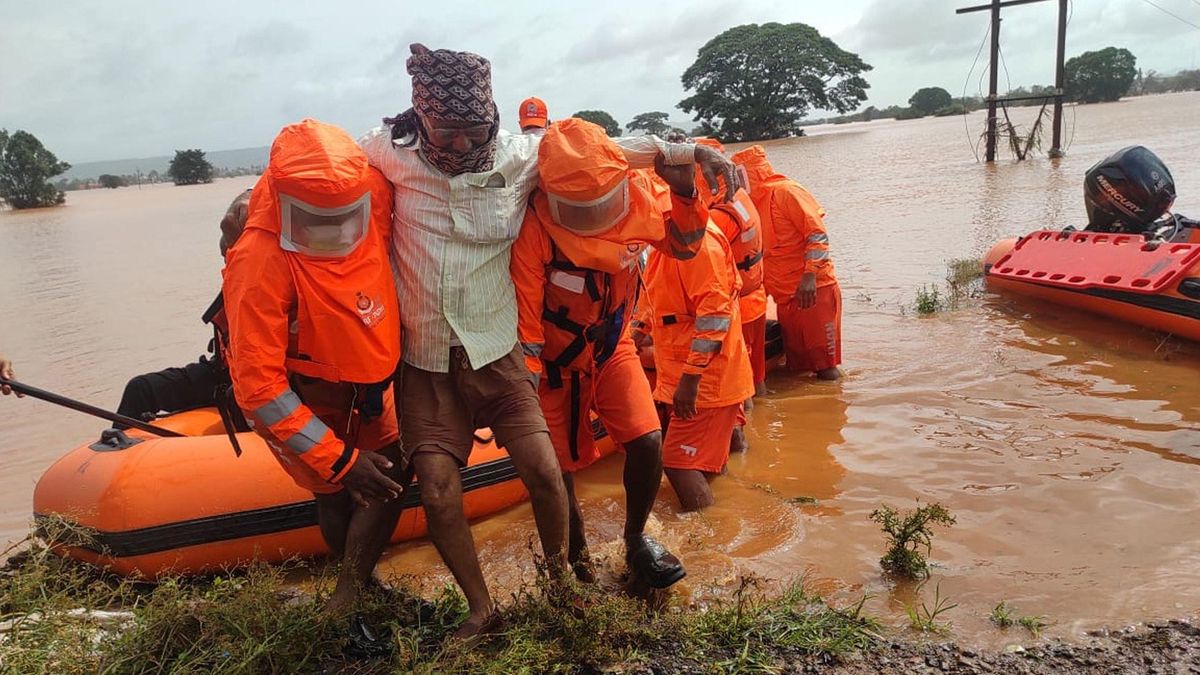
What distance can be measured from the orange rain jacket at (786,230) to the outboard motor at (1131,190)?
8.00ft

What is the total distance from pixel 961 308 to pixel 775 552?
522cm

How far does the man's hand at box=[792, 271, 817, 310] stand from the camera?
628 centimetres

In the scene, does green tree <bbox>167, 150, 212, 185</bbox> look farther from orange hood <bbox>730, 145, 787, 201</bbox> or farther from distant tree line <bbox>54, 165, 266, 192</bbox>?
orange hood <bbox>730, 145, 787, 201</bbox>

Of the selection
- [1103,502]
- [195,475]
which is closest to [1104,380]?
[1103,502]

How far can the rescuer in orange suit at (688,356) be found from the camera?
4.19 meters

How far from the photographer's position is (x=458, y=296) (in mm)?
2797

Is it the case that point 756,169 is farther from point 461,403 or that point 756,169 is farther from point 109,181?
point 109,181

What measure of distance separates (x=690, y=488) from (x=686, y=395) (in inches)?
25.4

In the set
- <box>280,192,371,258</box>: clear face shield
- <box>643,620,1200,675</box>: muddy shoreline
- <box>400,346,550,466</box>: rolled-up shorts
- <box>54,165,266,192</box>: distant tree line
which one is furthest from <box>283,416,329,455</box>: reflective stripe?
<box>54,165,266,192</box>: distant tree line

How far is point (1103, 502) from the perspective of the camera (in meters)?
3.99

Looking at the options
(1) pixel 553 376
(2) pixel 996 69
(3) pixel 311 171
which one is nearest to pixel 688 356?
(1) pixel 553 376

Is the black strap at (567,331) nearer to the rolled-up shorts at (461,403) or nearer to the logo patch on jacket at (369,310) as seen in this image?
the rolled-up shorts at (461,403)

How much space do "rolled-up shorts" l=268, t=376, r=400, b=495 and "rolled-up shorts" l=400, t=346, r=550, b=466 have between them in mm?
249

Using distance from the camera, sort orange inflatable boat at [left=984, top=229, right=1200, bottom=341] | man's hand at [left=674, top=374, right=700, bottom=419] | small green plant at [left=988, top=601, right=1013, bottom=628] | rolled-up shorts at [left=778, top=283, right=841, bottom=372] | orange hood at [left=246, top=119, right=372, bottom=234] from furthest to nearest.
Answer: rolled-up shorts at [left=778, top=283, right=841, bottom=372] < orange inflatable boat at [left=984, top=229, right=1200, bottom=341] < man's hand at [left=674, top=374, right=700, bottom=419] < small green plant at [left=988, top=601, right=1013, bottom=628] < orange hood at [left=246, top=119, right=372, bottom=234]
